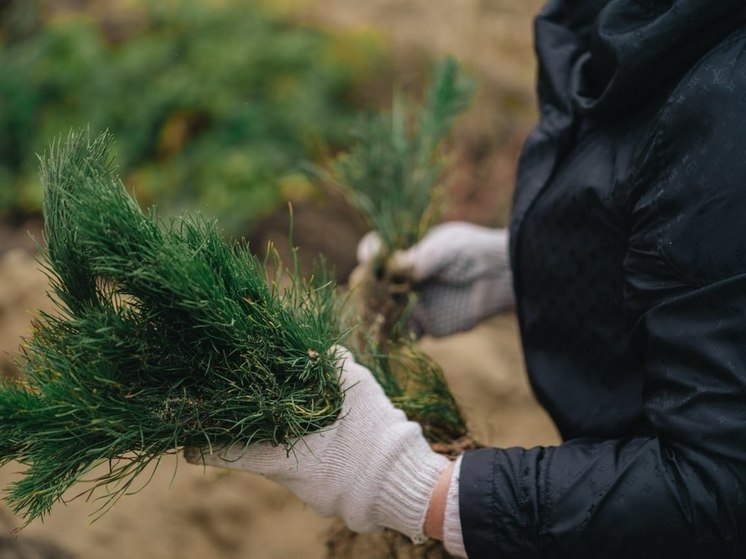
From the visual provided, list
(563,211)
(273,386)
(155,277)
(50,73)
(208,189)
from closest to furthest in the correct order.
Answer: (155,277)
(273,386)
(563,211)
(208,189)
(50,73)

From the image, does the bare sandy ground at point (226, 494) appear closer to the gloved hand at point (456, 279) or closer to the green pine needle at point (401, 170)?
the gloved hand at point (456, 279)

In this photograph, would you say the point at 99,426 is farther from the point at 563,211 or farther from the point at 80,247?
the point at 563,211

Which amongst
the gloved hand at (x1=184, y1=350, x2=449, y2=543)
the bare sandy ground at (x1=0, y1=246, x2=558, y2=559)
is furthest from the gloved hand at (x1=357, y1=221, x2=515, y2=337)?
the gloved hand at (x1=184, y1=350, x2=449, y2=543)

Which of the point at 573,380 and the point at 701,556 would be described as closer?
the point at 701,556

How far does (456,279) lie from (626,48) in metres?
0.85

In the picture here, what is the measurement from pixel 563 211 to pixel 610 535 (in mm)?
472

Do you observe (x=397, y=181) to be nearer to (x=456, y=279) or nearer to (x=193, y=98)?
(x=456, y=279)

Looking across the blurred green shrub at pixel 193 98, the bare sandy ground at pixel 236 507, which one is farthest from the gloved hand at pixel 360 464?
the blurred green shrub at pixel 193 98

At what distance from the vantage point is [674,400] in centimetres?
101

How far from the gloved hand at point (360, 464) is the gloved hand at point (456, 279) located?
0.77m

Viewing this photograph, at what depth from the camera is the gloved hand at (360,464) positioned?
1.10 meters

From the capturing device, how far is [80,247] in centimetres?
98

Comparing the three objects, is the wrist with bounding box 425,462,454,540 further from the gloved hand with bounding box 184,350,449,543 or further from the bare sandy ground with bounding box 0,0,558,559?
the bare sandy ground with bounding box 0,0,558,559

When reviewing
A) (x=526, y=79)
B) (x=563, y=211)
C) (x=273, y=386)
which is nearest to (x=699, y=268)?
(x=563, y=211)
